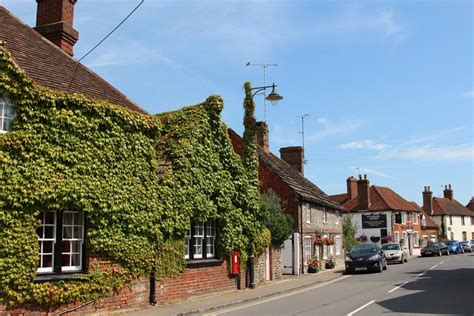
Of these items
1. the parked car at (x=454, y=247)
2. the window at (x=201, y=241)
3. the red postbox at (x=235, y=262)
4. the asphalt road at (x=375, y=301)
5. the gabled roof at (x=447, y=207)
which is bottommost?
the parked car at (x=454, y=247)

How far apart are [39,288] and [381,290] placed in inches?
468

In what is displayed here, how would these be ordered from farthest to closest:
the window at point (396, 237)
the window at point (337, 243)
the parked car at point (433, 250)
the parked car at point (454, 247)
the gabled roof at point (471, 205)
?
the gabled roof at point (471, 205) < the parked car at point (454, 247) < the window at point (396, 237) < the parked car at point (433, 250) < the window at point (337, 243)

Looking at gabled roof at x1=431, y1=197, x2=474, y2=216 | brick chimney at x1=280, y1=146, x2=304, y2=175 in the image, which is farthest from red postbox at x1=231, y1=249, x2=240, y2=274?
gabled roof at x1=431, y1=197, x2=474, y2=216

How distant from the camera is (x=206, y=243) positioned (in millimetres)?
17359

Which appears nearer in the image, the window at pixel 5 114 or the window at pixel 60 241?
the window at pixel 5 114

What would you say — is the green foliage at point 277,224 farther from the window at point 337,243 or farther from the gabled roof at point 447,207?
the gabled roof at point 447,207

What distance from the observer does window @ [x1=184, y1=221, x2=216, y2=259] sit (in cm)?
1652

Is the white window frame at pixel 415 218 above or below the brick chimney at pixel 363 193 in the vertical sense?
below

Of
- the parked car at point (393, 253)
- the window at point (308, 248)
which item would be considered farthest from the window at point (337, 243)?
the window at point (308, 248)

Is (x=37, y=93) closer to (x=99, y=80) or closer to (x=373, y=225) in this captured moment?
(x=99, y=80)

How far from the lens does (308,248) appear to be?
30.4 meters

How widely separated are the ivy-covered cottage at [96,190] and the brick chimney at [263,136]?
1478 cm

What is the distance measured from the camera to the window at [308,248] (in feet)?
97.5

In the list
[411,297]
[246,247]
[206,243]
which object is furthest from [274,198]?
[411,297]
